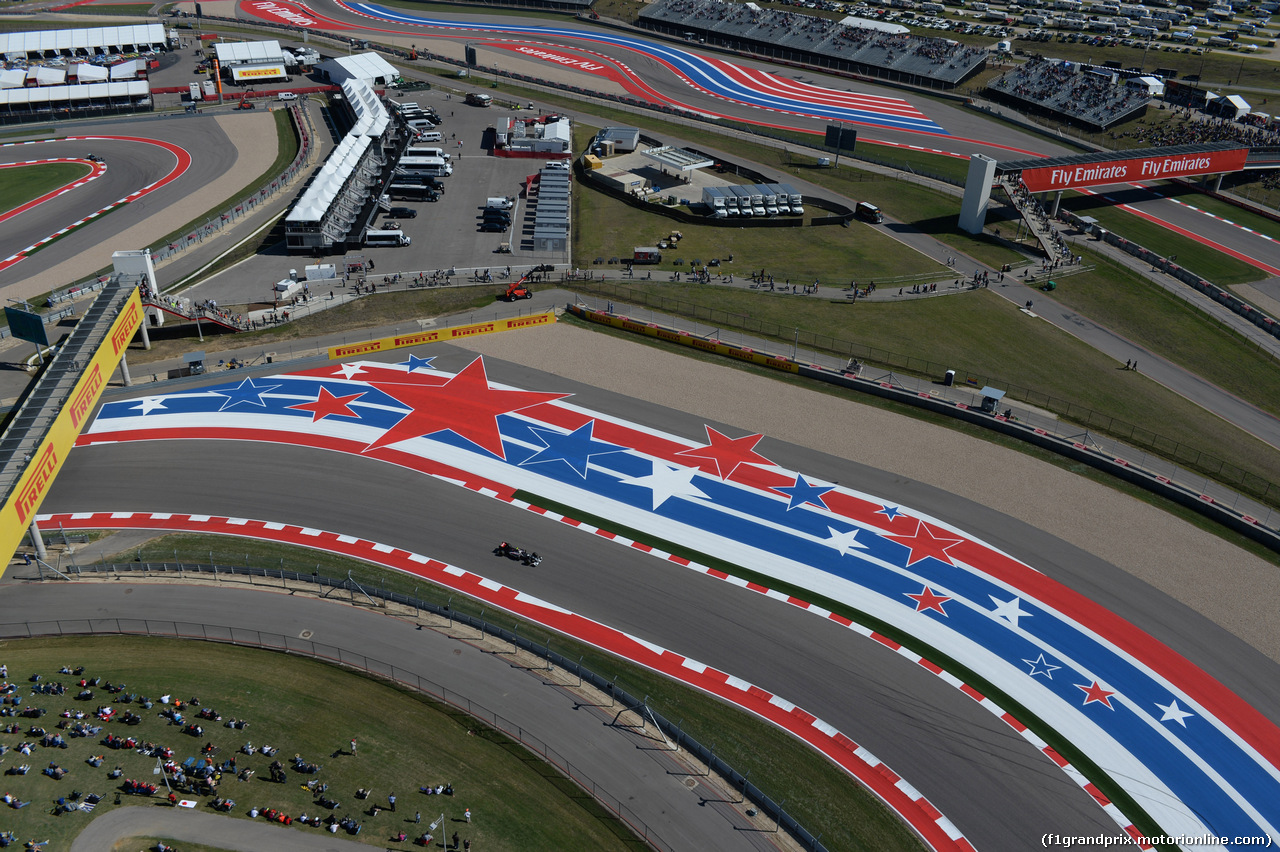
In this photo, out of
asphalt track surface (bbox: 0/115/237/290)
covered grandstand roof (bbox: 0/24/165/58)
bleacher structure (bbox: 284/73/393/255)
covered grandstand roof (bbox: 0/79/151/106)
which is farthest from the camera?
covered grandstand roof (bbox: 0/24/165/58)

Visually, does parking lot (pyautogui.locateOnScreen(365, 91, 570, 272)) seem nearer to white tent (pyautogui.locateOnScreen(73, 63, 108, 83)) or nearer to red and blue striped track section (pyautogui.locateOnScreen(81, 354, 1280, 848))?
red and blue striped track section (pyautogui.locateOnScreen(81, 354, 1280, 848))

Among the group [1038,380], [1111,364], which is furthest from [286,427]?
[1111,364]

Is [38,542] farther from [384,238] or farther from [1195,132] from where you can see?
[1195,132]

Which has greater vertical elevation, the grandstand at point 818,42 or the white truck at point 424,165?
the grandstand at point 818,42

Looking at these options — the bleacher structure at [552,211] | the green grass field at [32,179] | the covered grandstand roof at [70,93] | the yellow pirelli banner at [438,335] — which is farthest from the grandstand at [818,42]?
the green grass field at [32,179]

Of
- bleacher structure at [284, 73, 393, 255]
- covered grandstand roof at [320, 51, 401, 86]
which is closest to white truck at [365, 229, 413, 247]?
bleacher structure at [284, 73, 393, 255]

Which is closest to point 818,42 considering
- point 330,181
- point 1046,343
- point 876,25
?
point 876,25

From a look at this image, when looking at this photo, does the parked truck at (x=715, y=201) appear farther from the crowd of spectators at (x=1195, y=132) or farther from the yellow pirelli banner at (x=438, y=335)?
the crowd of spectators at (x=1195, y=132)
